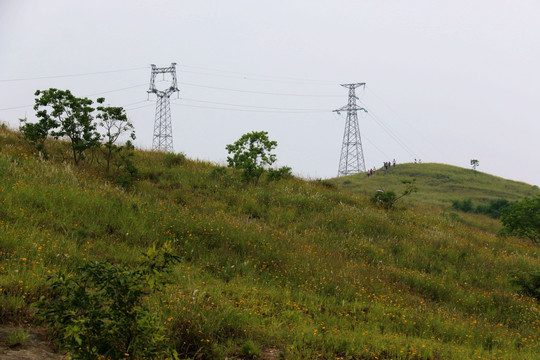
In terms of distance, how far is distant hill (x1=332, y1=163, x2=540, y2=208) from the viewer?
135 feet

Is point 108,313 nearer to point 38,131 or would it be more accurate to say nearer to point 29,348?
point 29,348

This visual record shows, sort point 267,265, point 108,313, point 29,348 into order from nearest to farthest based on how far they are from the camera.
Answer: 1. point 108,313
2. point 29,348
3. point 267,265

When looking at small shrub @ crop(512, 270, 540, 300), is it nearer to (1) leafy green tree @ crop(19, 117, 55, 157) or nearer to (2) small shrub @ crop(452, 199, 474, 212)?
(1) leafy green tree @ crop(19, 117, 55, 157)

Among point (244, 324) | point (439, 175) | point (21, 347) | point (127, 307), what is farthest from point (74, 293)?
point (439, 175)

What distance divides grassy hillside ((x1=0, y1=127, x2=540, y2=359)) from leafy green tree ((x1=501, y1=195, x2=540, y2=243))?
11.8 feet

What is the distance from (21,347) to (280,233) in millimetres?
7389

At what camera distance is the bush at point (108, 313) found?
3.50 metres

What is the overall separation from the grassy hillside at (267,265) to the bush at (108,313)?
34.6 inches

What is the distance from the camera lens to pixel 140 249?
7.98 meters

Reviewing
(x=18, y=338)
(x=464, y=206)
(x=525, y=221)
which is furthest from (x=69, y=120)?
(x=464, y=206)

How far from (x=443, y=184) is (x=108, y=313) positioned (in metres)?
50.7

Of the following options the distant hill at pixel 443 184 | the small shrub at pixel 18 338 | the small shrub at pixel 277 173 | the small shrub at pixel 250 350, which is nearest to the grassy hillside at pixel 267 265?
the small shrub at pixel 250 350

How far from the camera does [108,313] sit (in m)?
3.70

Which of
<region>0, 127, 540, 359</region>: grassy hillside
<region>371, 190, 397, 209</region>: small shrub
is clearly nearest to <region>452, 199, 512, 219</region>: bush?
<region>371, 190, 397, 209</region>: small shrub
